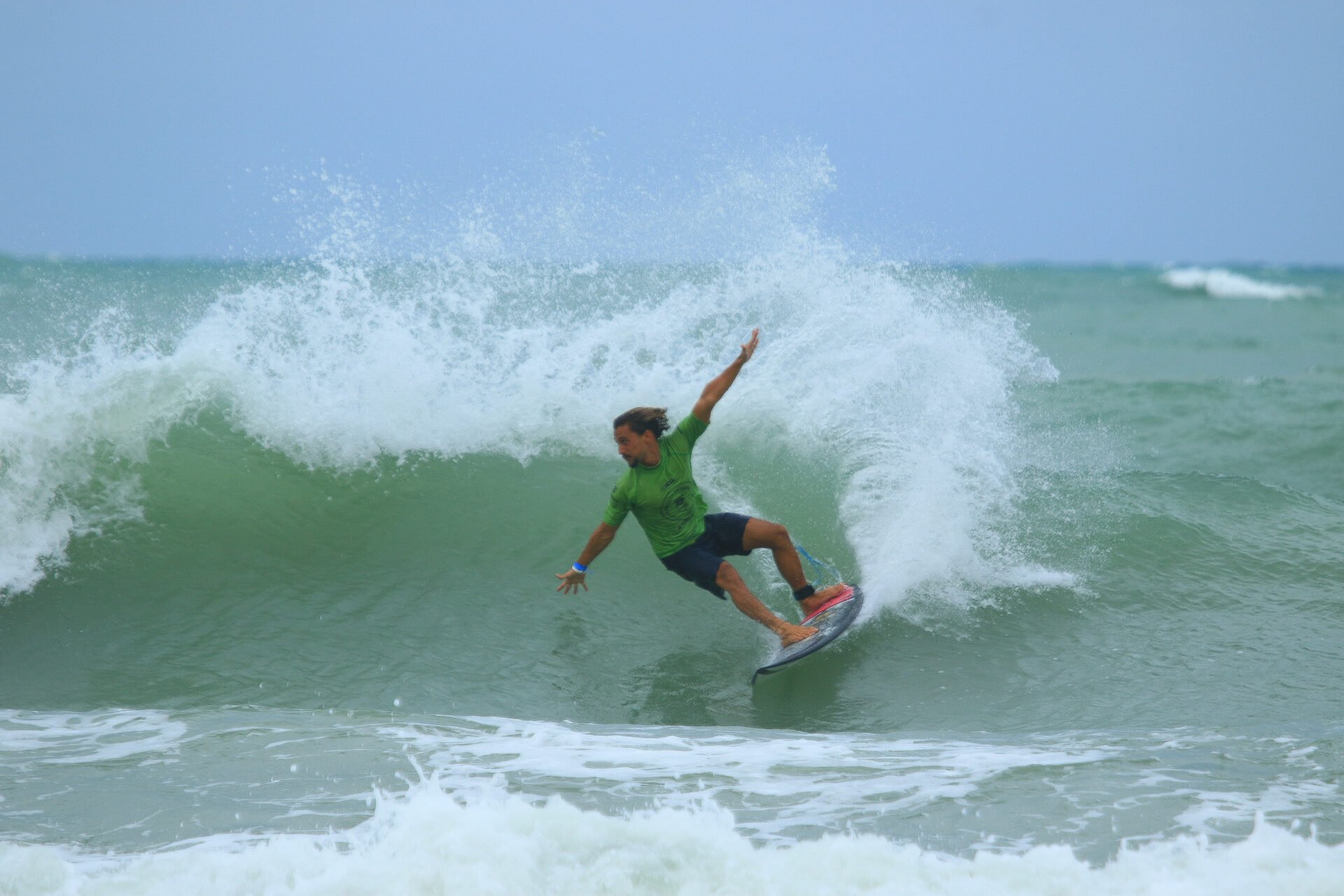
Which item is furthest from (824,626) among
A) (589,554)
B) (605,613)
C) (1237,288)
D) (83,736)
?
(1237,288)

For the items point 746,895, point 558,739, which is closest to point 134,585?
point 558,739

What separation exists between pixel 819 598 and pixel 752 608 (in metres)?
0.50

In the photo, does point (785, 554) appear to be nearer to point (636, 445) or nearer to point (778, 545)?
point (778, 545)

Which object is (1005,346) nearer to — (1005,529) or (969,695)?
(1005,529)

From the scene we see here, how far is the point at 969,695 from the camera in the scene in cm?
586

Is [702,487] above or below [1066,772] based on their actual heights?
above

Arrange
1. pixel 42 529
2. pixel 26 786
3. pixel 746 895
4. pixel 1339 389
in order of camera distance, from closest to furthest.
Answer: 1. pixel 746 895
2. pixel 26 786
3. pixel 42 529
4. pixel 1339 389

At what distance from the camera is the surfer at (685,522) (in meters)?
5.92

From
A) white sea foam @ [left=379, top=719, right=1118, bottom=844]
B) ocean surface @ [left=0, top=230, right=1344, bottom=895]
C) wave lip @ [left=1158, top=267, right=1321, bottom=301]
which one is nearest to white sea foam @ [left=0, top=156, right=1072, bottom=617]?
ocean surface @ [left=0, top=230, right=1344, bottom=895]

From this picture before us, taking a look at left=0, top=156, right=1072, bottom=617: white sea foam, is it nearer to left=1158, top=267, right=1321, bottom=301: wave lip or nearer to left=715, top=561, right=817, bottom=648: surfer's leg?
left=715, top=561, right=817, bottom=648: surfer's leg

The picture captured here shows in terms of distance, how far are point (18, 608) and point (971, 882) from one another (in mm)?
6038

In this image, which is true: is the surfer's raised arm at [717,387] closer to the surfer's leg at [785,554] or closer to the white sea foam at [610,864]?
the surfer's leg at [785,554]

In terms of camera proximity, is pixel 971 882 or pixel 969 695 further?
pixel 969 695

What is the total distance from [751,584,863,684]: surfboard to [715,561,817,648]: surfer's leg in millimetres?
48
